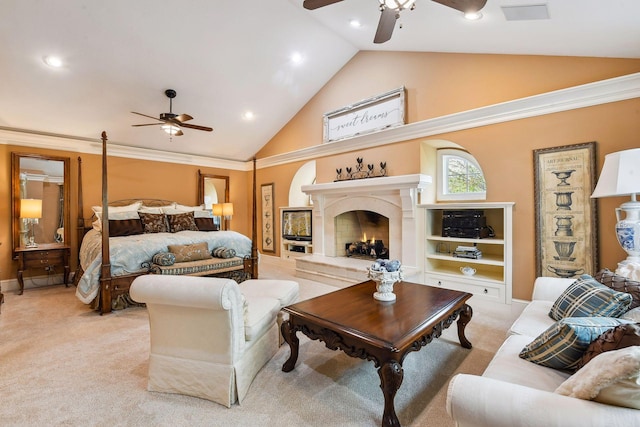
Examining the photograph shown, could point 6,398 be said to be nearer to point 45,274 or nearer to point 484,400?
point 484,400

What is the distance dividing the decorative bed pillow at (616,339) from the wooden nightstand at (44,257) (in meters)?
6.16

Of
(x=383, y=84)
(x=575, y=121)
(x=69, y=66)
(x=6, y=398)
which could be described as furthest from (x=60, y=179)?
(x=575, y=121)

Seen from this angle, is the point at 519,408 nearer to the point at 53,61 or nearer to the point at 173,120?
the point at 173,120

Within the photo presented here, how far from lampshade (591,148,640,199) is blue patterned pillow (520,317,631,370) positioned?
148cm

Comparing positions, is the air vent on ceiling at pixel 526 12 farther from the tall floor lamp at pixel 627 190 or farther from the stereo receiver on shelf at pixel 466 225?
the stereo receiver on shelf at pixel 466 225

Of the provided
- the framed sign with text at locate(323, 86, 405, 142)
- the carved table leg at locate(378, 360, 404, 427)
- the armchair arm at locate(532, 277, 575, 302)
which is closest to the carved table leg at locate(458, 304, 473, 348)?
the armchair arm at locate(532, 277, 575, 302)

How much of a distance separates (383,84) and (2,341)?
18.0ft

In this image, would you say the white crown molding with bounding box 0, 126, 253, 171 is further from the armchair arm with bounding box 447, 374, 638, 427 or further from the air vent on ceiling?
the armchair arm with bounding box 447, 374, 638, 427

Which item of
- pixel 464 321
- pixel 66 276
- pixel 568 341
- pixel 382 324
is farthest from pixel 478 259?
pixel 66 276

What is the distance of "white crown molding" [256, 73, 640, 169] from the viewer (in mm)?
2852

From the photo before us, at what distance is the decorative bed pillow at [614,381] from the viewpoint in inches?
34.6

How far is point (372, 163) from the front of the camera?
192 inches

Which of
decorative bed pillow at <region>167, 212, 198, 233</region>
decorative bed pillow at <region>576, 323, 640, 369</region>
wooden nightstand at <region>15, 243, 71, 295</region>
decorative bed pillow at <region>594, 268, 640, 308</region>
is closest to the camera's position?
decorative bed pillow at <region>576, 323, 640, 369</region>

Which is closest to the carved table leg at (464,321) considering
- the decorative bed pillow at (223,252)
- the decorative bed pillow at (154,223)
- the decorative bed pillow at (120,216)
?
the decorative bed pillow at (223,252)
